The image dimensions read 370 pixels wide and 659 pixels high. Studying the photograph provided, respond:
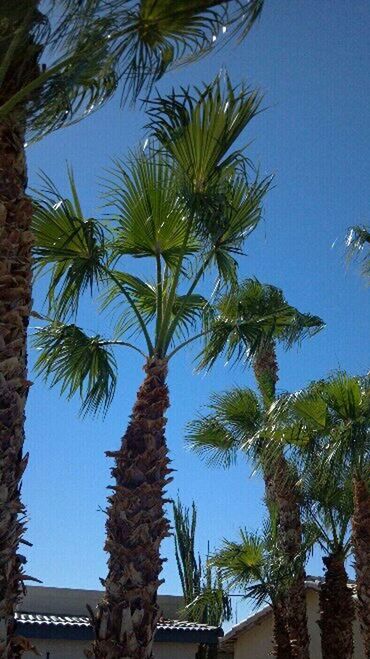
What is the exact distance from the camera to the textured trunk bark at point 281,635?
15.1 m

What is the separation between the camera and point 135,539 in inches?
280

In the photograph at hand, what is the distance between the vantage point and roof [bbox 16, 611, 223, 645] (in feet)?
50.2

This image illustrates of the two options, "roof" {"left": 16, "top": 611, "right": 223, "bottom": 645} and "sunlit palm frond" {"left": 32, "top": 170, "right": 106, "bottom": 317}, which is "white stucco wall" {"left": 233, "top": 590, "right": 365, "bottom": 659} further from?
"sunlit palm frond" {"left": 32, "top": 170, "right": 106, "bottom": 317}

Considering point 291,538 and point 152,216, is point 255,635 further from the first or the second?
point 152,216

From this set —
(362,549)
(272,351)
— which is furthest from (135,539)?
(272,351)

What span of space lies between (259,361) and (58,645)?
7735 millimetres

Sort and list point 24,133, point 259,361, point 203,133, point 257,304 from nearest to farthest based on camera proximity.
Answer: point 24,133
point 203,133
point 257,304
point 259,361

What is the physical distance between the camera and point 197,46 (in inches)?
263

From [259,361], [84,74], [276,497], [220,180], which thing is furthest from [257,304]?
[259,361]

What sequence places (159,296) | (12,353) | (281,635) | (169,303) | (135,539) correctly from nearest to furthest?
(12,353) → (135,539) → (169,303) → (159,296) → (281,635)

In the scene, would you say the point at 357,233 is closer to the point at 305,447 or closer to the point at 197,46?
the point at 305,447

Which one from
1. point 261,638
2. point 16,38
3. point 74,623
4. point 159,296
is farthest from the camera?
point 261,638

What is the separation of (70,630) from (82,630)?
1.00 feet

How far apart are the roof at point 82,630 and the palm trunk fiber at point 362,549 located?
12.5ft
